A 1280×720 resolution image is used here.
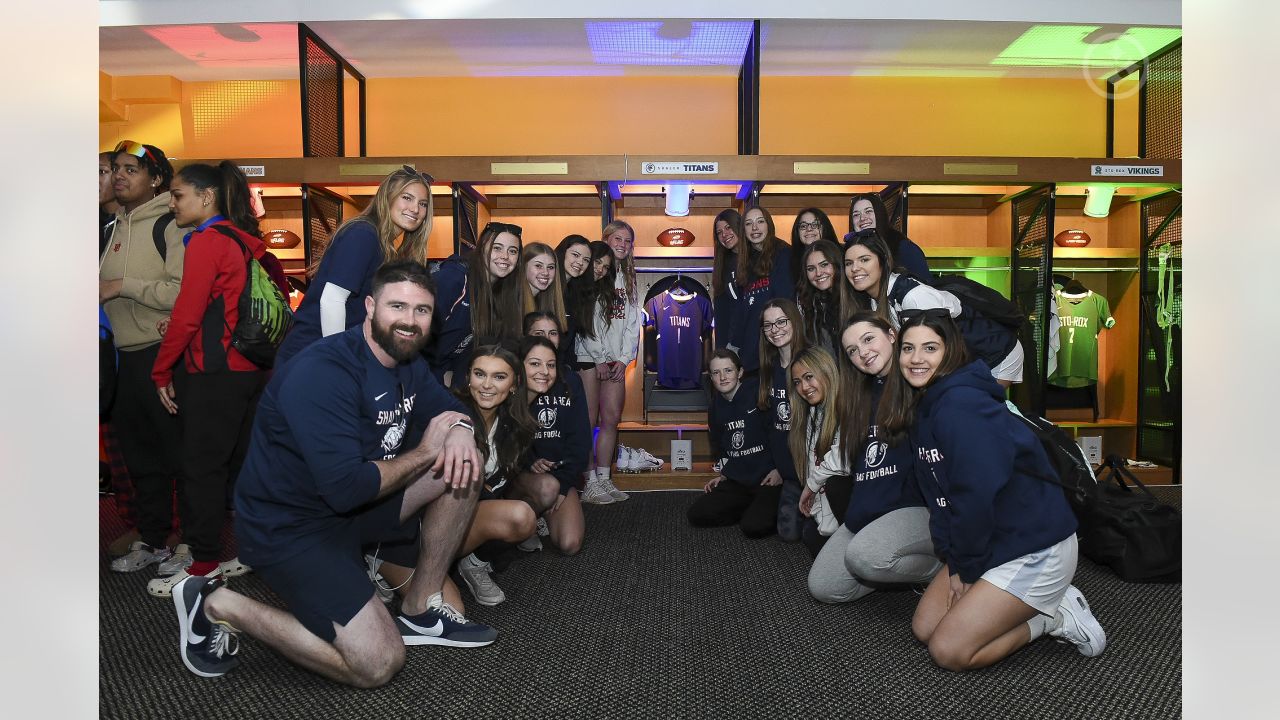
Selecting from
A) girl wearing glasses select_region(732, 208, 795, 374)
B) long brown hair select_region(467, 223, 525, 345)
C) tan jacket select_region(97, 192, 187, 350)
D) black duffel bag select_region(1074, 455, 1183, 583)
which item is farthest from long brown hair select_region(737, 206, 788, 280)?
tan jacket select_region(97, 192, 187, 350)

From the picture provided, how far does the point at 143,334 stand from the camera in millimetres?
3285

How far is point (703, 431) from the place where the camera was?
5953 millimetres

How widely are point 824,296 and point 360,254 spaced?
219cm

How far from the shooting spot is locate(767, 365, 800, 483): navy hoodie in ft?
13.1

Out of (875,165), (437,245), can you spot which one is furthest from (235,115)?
(875,165)

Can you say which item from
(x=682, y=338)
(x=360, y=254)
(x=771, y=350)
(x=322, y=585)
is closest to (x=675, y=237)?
(x=682, y=338)

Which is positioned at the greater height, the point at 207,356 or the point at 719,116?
the point at 719,116

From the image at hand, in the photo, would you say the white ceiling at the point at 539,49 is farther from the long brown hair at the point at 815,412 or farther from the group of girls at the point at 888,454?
the long brown hair at the point at 815,412

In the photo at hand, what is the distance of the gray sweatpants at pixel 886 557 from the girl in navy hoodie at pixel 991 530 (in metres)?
0.28

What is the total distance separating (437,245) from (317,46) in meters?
1.67

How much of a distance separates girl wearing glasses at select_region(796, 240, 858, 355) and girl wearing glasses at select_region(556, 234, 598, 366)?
49.4 inches

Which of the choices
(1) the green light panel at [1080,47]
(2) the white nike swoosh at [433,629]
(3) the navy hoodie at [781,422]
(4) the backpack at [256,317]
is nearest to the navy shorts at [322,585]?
(2) the white nike swoosh at [433,629]

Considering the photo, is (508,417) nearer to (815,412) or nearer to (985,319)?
(815,412)

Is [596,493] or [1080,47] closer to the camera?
[596,493]
